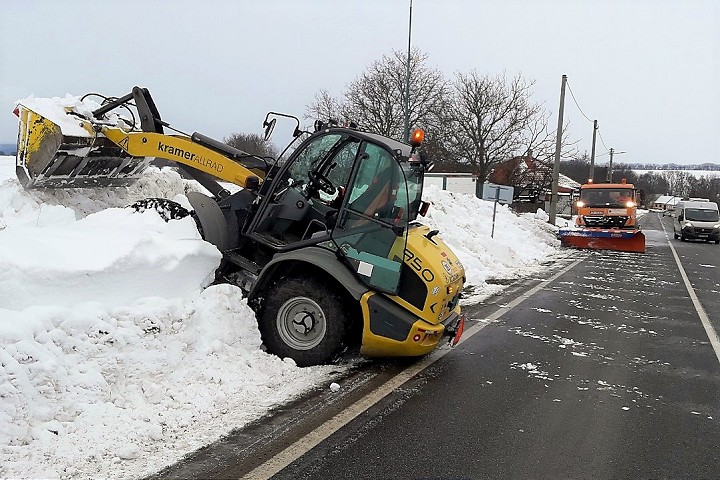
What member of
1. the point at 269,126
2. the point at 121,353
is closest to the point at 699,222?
the point at 269,126

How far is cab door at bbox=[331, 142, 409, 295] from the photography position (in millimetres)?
5992

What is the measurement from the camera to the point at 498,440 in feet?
15.6

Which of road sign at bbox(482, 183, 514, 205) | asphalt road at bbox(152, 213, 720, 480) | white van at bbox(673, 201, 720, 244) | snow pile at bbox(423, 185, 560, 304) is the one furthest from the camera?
white van at bbox(673, 201, 720, 244)

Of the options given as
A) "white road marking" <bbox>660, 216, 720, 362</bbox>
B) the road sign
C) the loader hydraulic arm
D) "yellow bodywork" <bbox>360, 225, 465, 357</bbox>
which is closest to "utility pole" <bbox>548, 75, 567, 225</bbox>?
the road sign

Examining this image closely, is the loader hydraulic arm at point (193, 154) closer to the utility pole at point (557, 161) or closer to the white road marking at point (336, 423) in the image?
the white road marking at point (336, 423)

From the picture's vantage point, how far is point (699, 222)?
31.7m

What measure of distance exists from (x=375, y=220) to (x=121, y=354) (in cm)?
262

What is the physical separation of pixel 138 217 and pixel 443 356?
3677mm

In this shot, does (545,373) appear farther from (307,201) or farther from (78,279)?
(78,279)

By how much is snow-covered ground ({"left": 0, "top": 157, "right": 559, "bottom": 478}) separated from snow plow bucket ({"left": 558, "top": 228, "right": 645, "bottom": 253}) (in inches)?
724

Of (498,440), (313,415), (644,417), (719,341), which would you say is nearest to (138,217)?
(313,415)

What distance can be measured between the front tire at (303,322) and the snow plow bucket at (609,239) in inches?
726

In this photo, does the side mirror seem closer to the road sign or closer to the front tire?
the front tire

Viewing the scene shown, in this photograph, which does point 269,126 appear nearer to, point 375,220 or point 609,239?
point 375,220
